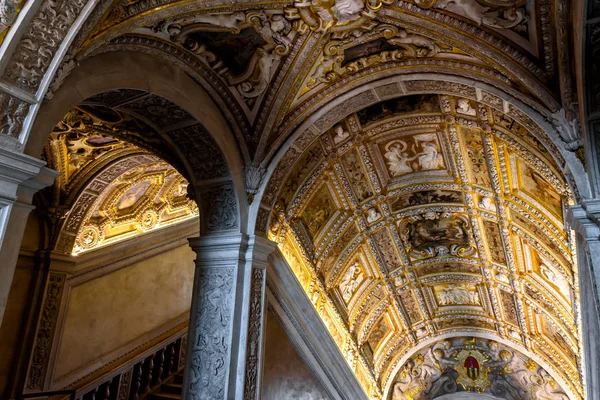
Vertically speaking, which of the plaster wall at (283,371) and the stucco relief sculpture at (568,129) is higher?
the stucco relief sculpture at (568,129)

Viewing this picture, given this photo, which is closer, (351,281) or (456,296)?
(351,281)

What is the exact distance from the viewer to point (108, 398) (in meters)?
7.80

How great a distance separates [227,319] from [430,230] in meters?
5.79

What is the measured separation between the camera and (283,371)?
320 inches

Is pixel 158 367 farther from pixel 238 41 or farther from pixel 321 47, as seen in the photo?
pixel 321 47

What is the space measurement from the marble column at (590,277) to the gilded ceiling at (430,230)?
46.0 inches

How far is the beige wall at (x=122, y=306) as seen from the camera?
8.74 m

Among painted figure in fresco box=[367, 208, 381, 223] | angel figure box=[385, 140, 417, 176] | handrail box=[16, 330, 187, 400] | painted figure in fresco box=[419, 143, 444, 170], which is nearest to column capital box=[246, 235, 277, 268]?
angel figure box=[385, 140, 417, 176]

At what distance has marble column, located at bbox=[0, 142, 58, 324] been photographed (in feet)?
11.1

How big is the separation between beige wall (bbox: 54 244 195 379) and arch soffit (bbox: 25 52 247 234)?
158 inches

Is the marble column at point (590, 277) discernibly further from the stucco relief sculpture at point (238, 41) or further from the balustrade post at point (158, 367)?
the balustrade post at point (158, 367)

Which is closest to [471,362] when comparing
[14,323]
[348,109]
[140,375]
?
[140,375]

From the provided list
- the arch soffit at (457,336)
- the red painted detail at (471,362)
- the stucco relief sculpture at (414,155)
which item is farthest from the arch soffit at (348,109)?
the red painted detail at (471,362)

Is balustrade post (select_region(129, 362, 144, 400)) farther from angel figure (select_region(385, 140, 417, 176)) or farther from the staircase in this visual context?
angel figure (select_region(385, 140, 417, 176))
